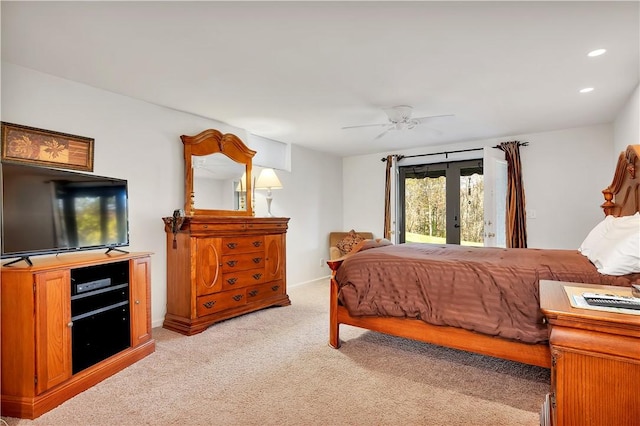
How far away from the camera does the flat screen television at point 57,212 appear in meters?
2.10

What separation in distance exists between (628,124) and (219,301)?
4.55 metres

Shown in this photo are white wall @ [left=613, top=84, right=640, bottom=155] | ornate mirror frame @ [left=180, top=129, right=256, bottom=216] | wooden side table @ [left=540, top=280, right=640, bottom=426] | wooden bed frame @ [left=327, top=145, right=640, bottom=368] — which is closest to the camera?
wooden side table @ [left=540, top=280, right=640, bottom=426]

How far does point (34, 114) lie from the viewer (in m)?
2.70

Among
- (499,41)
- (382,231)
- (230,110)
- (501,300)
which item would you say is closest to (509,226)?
(382,231)

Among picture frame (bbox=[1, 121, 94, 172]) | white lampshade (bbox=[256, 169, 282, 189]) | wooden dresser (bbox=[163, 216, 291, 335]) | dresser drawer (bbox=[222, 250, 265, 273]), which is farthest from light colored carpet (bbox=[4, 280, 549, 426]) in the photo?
white lampshade (bbox=[256, 169, 282, 189])

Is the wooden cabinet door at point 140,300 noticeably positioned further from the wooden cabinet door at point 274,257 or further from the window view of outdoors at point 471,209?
the window view of outdoors at point 471,209

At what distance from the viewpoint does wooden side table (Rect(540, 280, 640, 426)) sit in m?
1.19

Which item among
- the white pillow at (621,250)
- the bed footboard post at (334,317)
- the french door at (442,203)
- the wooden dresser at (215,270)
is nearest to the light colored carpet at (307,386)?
the bed footboard post at (334,317)

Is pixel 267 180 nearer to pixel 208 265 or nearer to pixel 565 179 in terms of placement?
pixel 208 265

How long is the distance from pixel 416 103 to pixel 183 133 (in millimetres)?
2552

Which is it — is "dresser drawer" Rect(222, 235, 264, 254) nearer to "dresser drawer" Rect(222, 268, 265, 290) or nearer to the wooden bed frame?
"dresser drawer" Rect(222, 268, 265, 290)

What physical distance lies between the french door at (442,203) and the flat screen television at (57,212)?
178 inches

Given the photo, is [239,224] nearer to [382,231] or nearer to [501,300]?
[501,300]

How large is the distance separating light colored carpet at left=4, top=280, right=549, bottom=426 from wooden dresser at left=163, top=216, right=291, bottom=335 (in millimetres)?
327
